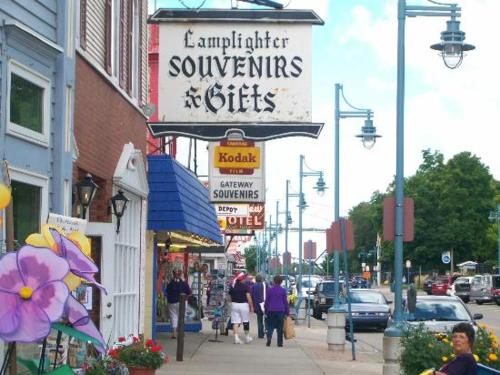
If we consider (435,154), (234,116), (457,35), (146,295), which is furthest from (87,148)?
(435,154)

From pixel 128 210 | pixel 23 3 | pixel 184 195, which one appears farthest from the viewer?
pixel 184 195

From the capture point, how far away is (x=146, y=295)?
19.5m

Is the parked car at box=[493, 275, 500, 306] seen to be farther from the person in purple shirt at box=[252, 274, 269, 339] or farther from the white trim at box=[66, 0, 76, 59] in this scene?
the white trim at box=[66, 0, 76, 59]

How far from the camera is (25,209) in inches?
379

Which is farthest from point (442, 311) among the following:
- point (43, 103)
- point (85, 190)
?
point (43, 103)

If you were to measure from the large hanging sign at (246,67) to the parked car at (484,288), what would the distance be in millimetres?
Answer: 49877

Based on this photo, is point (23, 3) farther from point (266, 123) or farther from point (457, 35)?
point (457, 35)

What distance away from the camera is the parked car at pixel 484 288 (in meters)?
60.1

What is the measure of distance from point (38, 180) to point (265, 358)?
11223 millimetres

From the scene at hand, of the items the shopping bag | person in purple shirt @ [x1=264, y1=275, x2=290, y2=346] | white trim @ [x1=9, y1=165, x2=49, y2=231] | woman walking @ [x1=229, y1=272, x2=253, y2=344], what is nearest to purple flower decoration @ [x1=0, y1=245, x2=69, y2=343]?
white trim @ [x1=9, y1=165, x2=49, y2=231]

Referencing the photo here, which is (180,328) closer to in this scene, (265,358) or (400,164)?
(265,358)

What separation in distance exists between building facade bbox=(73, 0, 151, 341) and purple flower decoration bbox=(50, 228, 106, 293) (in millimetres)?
4377

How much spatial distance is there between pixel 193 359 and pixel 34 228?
9.85 m

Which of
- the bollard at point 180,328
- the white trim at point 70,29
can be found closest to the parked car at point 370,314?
the bollard at point 180,328
